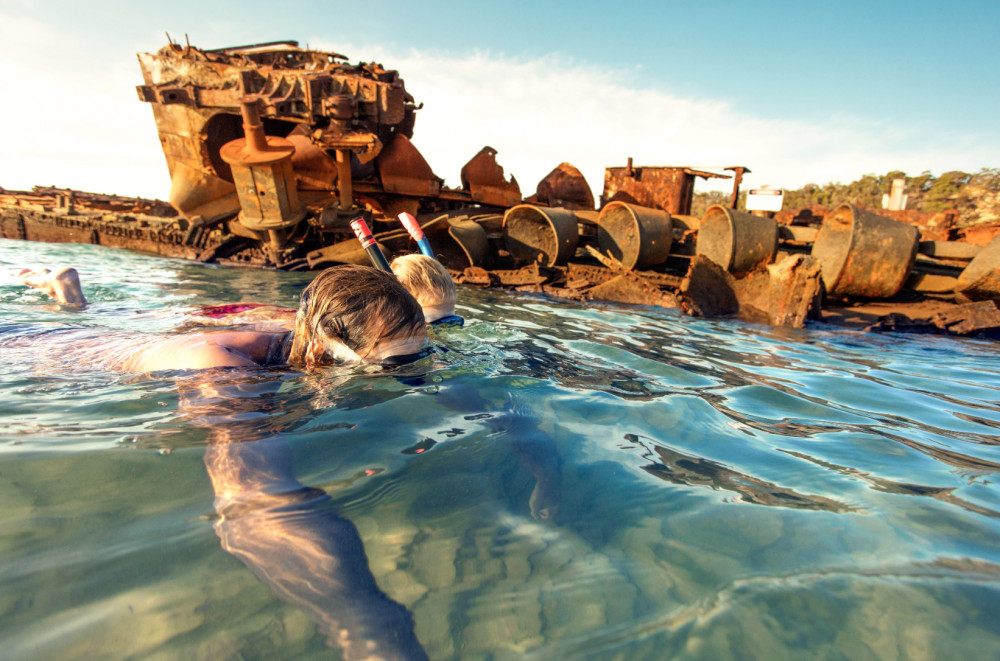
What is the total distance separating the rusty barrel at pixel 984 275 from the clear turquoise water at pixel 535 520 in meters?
4.68

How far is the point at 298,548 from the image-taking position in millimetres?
1180

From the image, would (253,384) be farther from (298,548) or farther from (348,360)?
(298,548)

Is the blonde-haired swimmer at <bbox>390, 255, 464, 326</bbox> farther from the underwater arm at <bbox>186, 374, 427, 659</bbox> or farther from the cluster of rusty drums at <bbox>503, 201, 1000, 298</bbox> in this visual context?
the cluster of rusty drums at <bbox>503, 201, 1000, 298</bbox>

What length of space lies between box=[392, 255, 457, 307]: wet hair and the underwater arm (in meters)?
1.71

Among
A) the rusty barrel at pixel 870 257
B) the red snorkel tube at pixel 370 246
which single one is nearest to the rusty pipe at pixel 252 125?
the red snorkel tube at pixel 370 246

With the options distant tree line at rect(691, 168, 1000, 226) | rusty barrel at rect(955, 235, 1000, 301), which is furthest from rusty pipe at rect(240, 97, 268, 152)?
distant tree line at rect(691, 168, 1000, 226)

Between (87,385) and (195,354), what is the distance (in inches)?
18.4

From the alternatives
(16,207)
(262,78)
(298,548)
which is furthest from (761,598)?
(16,207)

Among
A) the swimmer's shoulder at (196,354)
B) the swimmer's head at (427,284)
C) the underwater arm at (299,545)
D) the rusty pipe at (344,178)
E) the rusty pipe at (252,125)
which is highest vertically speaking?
the rusty pipe at (252,125)

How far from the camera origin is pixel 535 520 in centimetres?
140

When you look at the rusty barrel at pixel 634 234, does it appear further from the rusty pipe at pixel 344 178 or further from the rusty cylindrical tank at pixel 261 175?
the rusty cylindrical tank at pixel 261 175

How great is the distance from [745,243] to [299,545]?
6.85 metres

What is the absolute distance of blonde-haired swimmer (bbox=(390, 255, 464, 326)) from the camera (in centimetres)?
331

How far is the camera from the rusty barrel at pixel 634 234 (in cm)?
729
